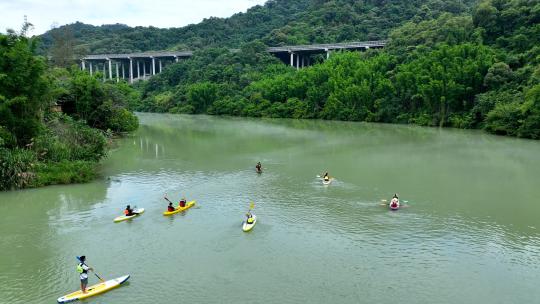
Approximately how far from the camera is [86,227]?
1925 centimetres

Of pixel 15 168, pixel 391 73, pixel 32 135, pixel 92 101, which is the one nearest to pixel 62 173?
pixel 15 168

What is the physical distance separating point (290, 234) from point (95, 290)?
7790 millimetres

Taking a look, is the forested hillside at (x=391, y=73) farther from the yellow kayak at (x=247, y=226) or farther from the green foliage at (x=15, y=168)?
the green foliage at (x=15, y=168)

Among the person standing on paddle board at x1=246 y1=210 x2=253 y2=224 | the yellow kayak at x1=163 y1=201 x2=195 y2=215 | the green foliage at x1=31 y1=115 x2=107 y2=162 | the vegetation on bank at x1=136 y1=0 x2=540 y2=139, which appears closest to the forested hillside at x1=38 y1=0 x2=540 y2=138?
the vegetation on bank at x1=136 y1=0 x2=540 y2=139

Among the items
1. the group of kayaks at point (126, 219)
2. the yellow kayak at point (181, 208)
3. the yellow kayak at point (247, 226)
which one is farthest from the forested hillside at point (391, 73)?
the yellow kayak at point (181, 208)

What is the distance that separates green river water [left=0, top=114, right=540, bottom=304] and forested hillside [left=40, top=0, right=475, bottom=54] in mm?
51562

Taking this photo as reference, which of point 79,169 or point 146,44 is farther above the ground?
point 146,44

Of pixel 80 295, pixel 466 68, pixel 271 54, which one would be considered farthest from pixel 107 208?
pixel 271 54

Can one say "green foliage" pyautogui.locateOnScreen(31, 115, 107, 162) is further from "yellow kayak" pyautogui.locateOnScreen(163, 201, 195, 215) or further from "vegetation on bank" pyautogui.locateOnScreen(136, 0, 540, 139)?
"vegetation on bank" pyautogui.locateOnScreen(136, 0, 540, 139)

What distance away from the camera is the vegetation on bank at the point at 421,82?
51.2 m

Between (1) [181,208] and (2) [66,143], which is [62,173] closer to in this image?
(2) [66,143]

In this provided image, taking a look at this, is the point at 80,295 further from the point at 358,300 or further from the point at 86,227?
the point at 358,300

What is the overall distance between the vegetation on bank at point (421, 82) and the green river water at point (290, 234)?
20405 mm

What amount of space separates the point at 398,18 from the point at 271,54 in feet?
94.4
